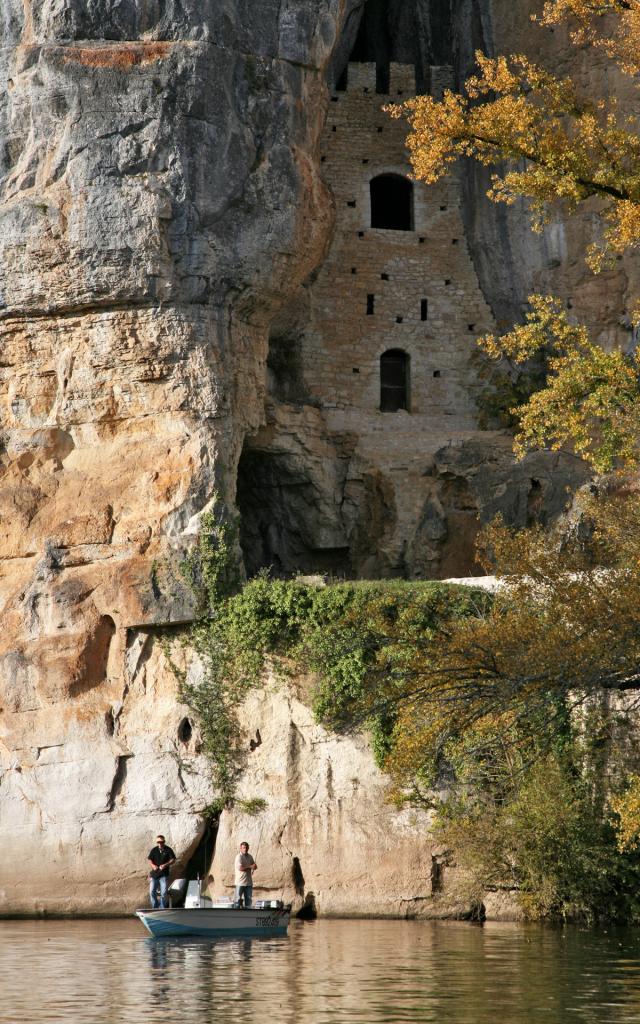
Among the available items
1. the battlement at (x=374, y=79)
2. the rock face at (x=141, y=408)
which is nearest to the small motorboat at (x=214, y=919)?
the rock face at (x=141, y=408)

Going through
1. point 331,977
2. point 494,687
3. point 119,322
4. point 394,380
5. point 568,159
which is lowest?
point 331,977

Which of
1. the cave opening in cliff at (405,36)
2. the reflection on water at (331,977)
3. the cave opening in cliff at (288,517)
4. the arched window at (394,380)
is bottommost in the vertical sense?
the reflection on water at (331,977)

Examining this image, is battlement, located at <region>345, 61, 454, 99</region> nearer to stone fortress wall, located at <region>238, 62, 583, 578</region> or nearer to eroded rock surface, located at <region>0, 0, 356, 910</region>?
stone fortress wall, located at <region>238, 62, 583, 578</region>

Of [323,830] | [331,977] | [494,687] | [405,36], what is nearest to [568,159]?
[494,687]

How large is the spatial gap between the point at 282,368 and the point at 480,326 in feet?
16.2

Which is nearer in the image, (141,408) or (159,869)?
(159,869)

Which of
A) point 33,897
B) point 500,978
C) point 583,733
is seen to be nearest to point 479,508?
point 583,733

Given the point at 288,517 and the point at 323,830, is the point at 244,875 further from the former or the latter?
the point at 288,517

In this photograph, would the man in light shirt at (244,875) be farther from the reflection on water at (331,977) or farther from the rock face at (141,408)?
the rock face at (141,408)

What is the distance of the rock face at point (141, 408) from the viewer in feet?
84.9

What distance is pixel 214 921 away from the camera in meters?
20.4

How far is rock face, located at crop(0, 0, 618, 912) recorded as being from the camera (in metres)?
25.9

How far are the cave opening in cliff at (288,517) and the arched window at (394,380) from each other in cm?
359

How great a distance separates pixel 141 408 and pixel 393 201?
11892 mm
